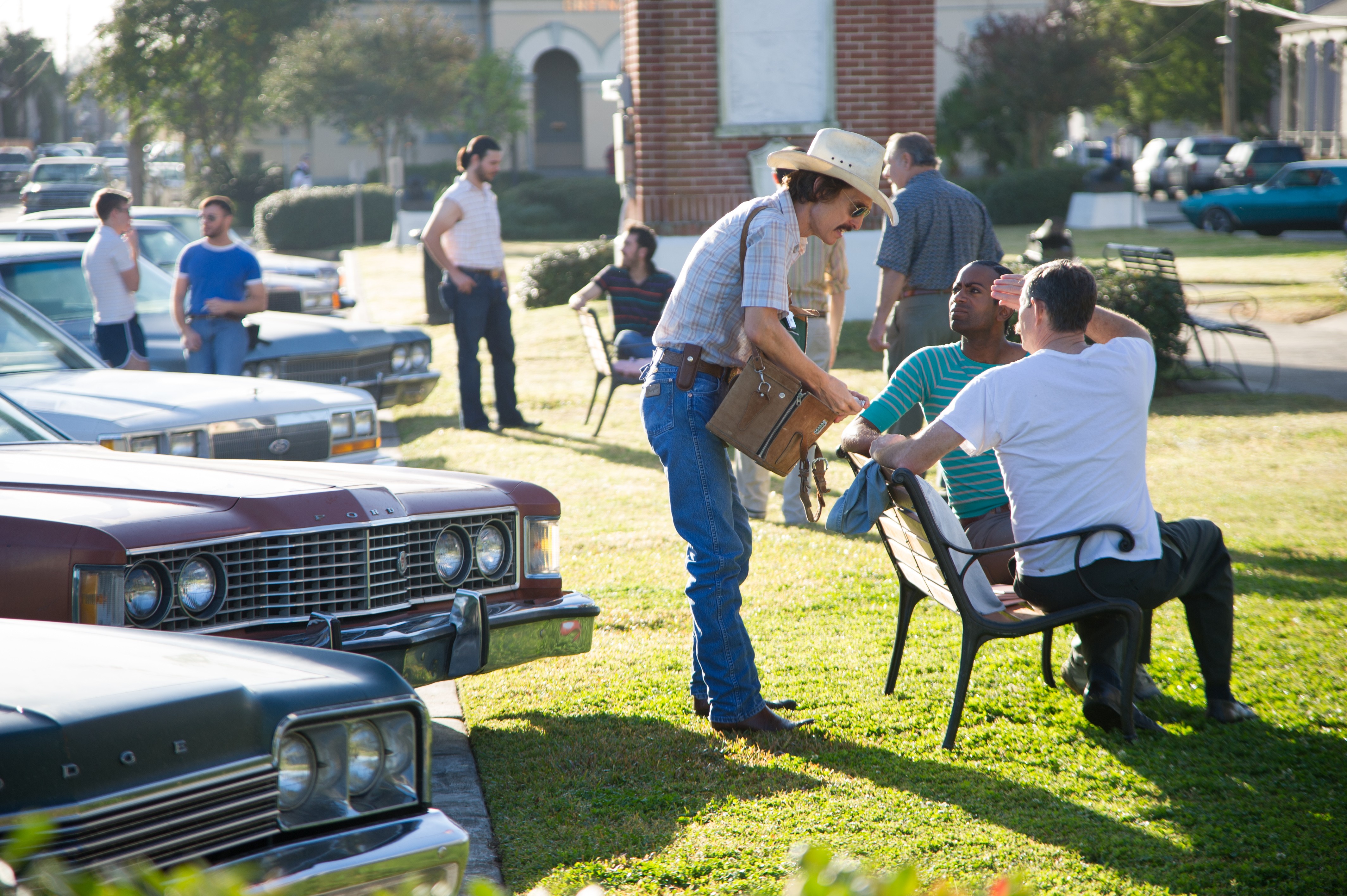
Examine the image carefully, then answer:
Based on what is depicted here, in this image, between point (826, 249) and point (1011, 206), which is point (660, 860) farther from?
point (1011, 206)

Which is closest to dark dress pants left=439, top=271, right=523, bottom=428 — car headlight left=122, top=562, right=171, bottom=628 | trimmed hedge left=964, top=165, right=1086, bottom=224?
car headlight left=122, top=562, right=171, bottom=628

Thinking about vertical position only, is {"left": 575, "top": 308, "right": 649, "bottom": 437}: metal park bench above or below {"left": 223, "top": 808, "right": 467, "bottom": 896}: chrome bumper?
above

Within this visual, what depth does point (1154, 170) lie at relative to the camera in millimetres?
40094

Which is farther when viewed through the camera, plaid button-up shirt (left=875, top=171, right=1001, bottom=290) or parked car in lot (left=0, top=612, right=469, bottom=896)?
plaid button-up shirt (left=875, top=171, right=1001, bottom=290)

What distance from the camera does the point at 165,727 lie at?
2.22 meters

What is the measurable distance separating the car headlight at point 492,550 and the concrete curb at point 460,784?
0.48m

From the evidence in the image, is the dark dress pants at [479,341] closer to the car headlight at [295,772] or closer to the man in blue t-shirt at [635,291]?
the man in blue t-shirt at [635,291]

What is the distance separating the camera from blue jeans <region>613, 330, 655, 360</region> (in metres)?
9.41

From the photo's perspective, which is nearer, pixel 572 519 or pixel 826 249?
pixel 826 249

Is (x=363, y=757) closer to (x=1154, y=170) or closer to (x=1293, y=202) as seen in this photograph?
(x=1293, y=202)

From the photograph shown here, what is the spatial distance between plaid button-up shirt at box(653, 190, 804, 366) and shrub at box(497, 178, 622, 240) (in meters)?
26.7

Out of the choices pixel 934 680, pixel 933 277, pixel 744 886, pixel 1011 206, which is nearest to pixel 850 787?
pixel 744 886

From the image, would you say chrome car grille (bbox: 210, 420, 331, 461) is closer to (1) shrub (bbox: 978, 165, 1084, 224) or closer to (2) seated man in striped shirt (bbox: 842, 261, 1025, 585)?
(2) seated man in striped shirt (bbox: 842, 261, 1025, 585)

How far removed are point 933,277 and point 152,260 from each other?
8138mm
